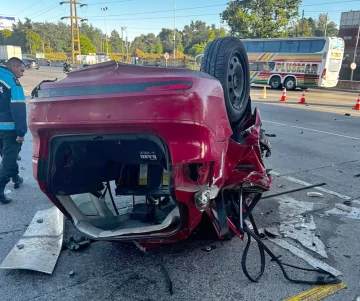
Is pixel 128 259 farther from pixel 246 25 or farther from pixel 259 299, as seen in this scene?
pixel 246 25

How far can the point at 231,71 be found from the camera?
313 centimetres

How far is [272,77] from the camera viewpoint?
24.9m

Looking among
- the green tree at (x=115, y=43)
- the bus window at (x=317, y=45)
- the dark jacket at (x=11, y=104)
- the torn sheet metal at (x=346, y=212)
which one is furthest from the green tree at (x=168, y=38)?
the torn sheet metal at (x=346, y=212)

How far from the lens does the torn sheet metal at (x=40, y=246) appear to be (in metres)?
2.77

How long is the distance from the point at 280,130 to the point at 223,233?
7.28 metres

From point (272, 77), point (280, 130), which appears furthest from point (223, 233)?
point (272, 77)

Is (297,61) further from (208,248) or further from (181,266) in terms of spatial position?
(181,266)

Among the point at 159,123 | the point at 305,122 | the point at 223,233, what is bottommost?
the point at 305,122

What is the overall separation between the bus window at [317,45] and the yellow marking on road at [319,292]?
72.4 feet

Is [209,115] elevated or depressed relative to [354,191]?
elevated

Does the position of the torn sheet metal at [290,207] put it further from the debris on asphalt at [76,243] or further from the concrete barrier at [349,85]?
the concrete barrier at [349,85]

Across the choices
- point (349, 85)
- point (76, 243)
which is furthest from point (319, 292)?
point (349, 85)

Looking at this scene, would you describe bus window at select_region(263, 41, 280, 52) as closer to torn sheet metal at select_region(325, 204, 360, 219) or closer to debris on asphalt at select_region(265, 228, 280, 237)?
torn sheet metal at select_region(325, 204, 360, 219)

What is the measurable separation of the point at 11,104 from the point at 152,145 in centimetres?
239
